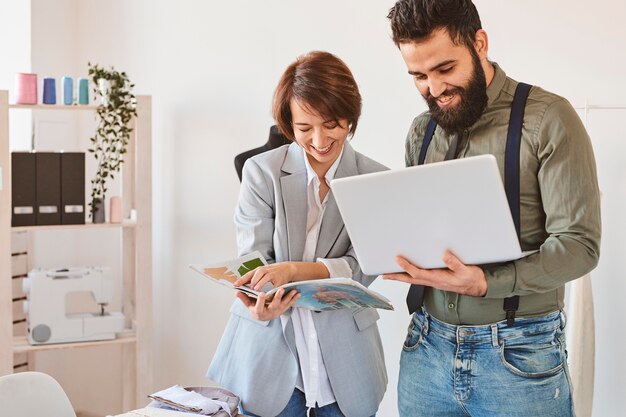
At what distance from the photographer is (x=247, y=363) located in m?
2.10

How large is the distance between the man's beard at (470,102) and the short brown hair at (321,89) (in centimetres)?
34

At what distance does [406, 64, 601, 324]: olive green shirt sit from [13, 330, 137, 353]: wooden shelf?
255 centimetres

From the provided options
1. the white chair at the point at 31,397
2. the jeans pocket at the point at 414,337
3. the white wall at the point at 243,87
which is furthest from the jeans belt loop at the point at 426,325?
the white wall at the point at 243,87

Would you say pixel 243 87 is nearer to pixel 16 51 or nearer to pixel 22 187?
pixel 22 187

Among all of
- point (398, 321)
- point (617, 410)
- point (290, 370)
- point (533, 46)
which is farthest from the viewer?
point (398, 321)

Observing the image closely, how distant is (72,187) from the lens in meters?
3.81

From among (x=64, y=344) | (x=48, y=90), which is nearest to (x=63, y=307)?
(x=64, y=344)

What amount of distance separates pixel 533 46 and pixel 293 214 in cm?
131

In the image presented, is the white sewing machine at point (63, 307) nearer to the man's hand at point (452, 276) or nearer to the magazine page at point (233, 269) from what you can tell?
the magazine page at point (233, 269)

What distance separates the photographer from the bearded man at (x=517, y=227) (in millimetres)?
1615

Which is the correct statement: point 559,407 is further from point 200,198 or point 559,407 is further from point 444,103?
point 200,198

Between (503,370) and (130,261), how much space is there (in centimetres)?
280

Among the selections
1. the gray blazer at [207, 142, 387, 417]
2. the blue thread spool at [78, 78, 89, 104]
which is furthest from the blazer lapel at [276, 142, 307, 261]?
the blue thread spool at [78, 78, 89, 104]

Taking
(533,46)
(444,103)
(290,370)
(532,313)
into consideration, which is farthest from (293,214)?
(533,46)
